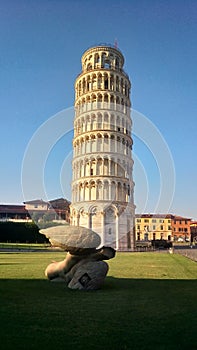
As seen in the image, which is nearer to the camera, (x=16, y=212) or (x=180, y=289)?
(x=180, y=289)

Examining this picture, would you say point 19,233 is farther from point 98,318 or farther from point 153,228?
point 98,318

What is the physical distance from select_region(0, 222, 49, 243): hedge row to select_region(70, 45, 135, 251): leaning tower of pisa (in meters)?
13.3

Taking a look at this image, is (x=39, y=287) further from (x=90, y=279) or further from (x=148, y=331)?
(x=148, y=331)

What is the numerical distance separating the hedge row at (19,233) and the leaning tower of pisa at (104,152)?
43.6 feet

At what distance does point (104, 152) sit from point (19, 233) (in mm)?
26730

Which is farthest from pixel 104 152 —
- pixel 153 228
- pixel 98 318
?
pixel 153 228

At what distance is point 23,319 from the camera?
793 cm

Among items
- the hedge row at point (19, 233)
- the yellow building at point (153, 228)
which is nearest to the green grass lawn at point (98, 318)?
the hedge row at point (19, 233)

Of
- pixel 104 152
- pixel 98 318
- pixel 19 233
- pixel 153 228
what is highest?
pixel 104 152

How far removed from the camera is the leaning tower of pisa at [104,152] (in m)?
61.2

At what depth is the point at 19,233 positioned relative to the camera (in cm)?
7288

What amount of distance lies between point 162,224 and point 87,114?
2687 inches

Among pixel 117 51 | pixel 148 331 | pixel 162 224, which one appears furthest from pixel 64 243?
pixel 162 224

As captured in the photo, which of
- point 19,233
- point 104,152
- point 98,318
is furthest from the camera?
point 19,233
